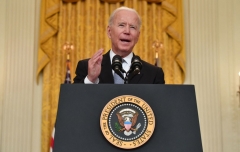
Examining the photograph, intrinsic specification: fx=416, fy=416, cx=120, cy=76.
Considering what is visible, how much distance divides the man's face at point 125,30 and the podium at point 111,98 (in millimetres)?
924

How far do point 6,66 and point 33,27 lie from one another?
0.85 m

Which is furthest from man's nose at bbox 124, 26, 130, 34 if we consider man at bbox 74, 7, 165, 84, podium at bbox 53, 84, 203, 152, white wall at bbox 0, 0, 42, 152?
white wall at bbox 0, 0, 42, 152

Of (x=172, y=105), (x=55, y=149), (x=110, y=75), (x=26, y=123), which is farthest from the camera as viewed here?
(x=26, y=123)

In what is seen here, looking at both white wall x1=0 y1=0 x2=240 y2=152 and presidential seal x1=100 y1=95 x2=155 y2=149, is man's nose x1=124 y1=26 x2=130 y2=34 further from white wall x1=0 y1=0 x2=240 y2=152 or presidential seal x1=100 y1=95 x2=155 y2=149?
white wall x1=0 y1=0 x2=240 y2=152

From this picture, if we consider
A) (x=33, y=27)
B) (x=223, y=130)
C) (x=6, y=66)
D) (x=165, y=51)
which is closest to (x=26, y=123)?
(x=6, y=66)

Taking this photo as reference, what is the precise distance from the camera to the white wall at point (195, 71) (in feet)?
23.8

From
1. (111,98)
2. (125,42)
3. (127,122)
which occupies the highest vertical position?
(125,42)

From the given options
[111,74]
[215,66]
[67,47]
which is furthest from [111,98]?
[215,66]

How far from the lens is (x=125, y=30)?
9.53 ft

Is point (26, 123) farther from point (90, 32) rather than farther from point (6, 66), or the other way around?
point (90, 32)

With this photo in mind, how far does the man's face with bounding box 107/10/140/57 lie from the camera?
2910 mm

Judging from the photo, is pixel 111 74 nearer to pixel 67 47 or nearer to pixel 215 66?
pixel 67 47

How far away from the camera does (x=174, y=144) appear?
1.98m

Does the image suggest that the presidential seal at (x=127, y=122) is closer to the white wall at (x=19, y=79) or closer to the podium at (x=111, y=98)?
the podium at (x=111, y=98)
